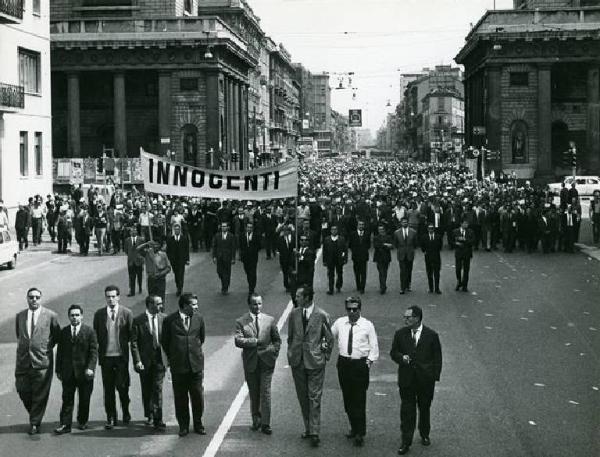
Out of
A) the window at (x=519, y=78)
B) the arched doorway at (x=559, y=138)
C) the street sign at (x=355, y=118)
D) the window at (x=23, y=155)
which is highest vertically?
the window at (x=519, y=78)

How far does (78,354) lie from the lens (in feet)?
35.8

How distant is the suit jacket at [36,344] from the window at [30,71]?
112 ft

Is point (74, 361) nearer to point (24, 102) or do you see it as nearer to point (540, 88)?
point (24, 102)

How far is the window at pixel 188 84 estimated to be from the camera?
72812mm

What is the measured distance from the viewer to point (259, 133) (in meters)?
108

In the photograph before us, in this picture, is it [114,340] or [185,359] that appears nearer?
[185,359]

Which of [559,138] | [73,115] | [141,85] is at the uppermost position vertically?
[141,85]

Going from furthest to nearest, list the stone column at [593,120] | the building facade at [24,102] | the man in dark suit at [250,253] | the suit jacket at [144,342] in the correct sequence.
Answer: the stone column at [593,120] → the building facade at [24,102] → the man in dark suit at [250,253] → the suit jacket at [144,342]

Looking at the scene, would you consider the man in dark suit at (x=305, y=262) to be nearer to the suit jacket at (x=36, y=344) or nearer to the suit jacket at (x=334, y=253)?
the suit jacket at (x=334, y=253)

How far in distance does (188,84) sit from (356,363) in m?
64.2

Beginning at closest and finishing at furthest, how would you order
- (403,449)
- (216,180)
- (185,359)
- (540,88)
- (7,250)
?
(403,449) → (185,359) → (216,180) → (7,250) → (540,88)

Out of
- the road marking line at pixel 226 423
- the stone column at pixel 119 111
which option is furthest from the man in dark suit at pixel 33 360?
the stone column at pixel 119 111

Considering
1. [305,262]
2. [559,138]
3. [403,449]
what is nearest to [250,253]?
[305,262]

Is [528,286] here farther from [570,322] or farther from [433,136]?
[433,136]
